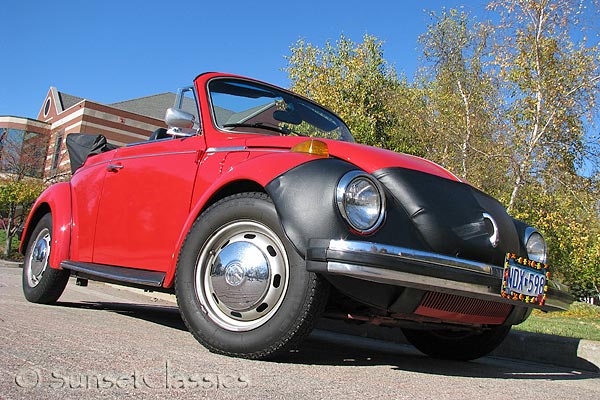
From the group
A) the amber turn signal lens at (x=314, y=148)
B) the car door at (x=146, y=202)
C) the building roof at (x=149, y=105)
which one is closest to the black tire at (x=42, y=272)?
the car door at (x=146, y=202)

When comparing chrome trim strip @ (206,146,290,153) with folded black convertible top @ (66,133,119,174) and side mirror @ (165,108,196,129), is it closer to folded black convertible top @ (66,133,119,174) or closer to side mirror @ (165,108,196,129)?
side mirror @ (165,108,196,129)

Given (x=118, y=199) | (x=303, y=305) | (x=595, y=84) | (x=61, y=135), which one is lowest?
(x=303, y=305)

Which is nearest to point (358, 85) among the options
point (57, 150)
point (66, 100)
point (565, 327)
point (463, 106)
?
point (463, 106)

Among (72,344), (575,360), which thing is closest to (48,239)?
(72,344)

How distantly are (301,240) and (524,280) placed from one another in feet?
4.17

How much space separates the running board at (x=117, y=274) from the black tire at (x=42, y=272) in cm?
33

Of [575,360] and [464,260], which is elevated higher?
[464,260]

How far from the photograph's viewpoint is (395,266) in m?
2.43

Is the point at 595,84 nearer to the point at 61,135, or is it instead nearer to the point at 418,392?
the point at 418,392

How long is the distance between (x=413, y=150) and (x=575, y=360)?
1561 centimetres

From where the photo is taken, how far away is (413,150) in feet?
64.2

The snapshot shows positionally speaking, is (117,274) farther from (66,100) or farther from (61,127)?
(66,100)

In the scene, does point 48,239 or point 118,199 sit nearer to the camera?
point 118,199

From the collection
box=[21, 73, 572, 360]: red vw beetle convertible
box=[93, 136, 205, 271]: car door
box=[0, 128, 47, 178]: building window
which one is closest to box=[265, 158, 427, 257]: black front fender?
box=[21, 73, 572, 360]: red vw beetle convertible
